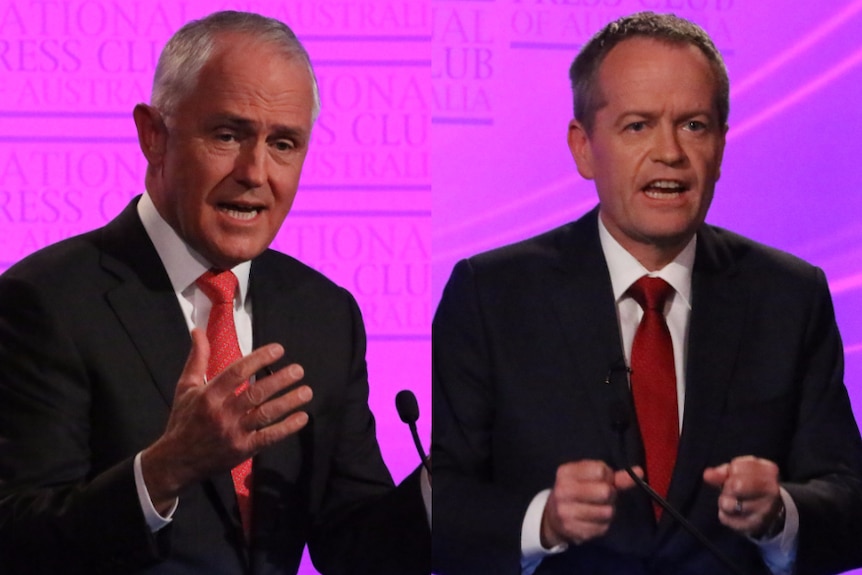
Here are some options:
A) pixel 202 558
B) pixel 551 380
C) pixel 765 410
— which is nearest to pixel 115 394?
pixel 202 558

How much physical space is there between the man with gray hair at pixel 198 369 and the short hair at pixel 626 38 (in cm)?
64

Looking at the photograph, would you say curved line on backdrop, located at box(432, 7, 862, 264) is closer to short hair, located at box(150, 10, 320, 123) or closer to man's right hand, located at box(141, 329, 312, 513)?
short hair, located at box(150, 10, 320, 123)

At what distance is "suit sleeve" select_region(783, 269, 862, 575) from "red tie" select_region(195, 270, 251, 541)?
122cm

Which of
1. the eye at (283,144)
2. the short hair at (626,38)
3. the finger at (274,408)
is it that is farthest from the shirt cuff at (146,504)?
the short hair at (626,38)

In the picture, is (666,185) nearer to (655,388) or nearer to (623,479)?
(655,388)

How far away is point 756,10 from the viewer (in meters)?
2.83

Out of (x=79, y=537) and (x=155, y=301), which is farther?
(x=155, y=301)

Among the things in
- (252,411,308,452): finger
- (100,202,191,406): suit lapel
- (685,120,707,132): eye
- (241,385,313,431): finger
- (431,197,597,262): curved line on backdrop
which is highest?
(685,120,707,132): eye

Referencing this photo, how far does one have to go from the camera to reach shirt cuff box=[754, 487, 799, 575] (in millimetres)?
2688

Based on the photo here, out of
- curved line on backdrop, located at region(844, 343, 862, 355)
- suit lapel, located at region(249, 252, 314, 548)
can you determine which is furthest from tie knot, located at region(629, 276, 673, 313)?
suit lapel, located at region(249, 252, 314, 548)

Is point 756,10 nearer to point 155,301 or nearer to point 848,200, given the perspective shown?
point 848,200

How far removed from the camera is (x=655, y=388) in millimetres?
2717

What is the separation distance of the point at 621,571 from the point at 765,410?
0.49 m

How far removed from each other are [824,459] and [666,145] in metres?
0.81
